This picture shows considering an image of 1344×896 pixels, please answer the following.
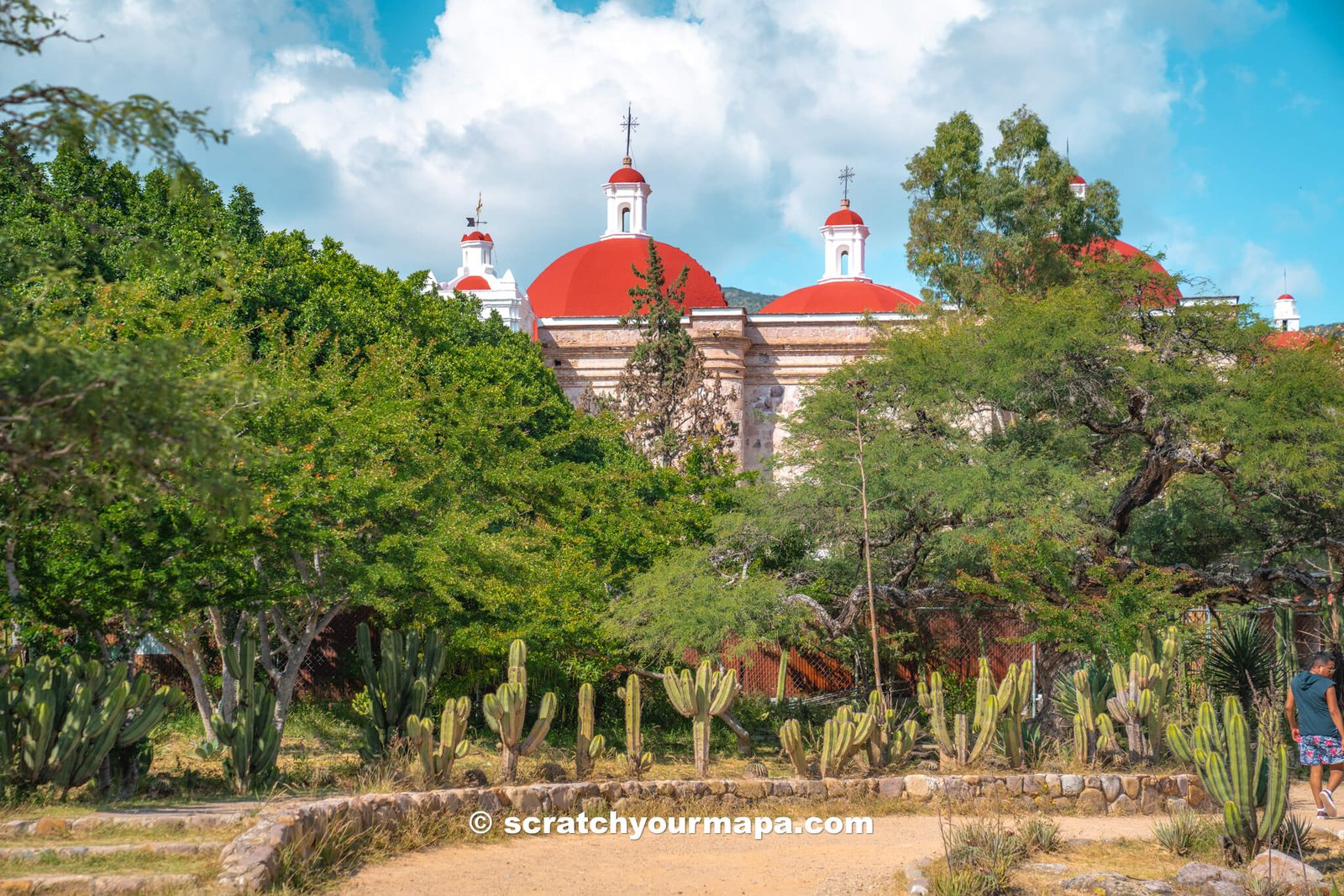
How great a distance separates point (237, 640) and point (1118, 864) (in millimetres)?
9725

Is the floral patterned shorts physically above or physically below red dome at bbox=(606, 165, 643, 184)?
below

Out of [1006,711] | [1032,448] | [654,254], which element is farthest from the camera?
[654,254]

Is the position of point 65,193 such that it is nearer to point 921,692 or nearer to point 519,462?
point 519,462

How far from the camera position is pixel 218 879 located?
694 cm

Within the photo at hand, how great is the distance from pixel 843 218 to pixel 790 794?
3372 centimetres

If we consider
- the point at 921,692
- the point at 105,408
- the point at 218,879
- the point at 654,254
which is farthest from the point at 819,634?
the point at 654,254

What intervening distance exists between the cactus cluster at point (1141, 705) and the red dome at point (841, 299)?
25315mm

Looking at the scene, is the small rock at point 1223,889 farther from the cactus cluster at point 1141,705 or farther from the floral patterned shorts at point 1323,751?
the cactus cluster at point 1141,705

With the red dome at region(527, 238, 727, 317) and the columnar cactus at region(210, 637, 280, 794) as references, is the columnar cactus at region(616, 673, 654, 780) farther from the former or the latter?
the red dome at region(527, 238, 727, 317)

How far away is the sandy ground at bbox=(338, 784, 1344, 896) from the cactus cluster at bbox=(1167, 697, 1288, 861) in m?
1.52

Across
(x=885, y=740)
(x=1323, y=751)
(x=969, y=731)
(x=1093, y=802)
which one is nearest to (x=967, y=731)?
(x=969, y=731)

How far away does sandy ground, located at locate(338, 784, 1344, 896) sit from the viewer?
7895 millimetres

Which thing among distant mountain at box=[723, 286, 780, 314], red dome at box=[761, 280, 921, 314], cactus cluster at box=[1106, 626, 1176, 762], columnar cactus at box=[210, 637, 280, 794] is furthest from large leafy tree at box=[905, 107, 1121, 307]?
distant mountain at box=[723, 286, 780, 314]

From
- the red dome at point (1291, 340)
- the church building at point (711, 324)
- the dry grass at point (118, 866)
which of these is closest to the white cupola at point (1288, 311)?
the church building at point (711, 324)
